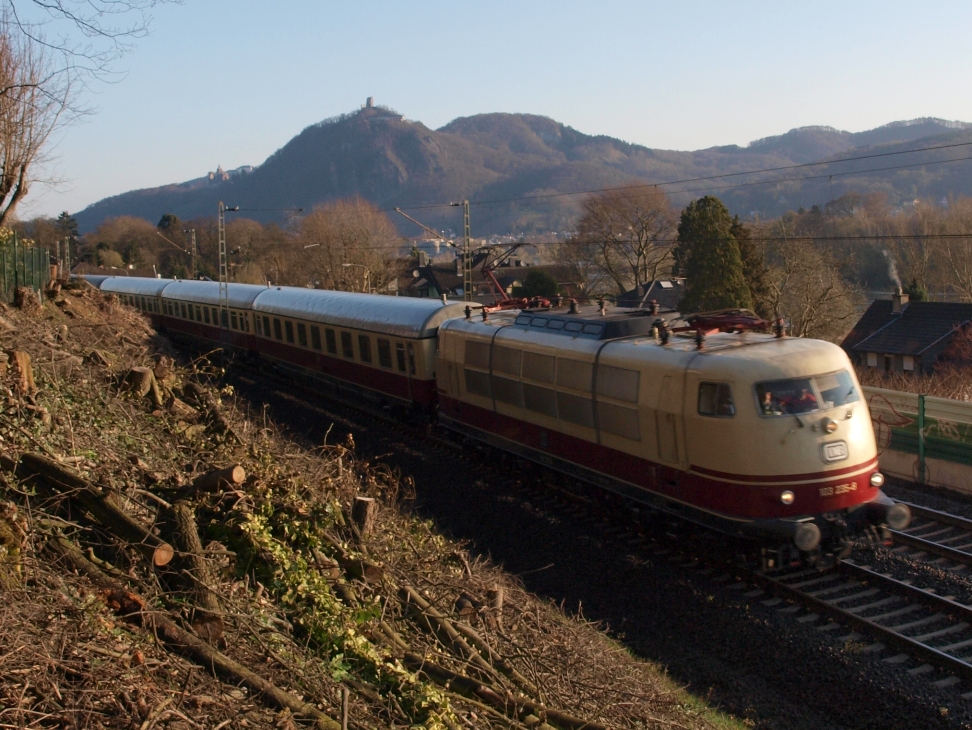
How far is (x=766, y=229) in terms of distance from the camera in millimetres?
59125

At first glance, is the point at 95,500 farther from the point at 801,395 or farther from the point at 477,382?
the point at 477,382

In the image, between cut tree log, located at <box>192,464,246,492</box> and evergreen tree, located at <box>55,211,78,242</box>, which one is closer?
cut tree log, located at <box>192,464,246,492</box>

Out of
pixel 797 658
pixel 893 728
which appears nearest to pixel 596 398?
pixel 797 658

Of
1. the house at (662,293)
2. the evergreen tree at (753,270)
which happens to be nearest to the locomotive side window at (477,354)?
the evergreen tree at (753,270)

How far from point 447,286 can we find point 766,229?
24.6 metres

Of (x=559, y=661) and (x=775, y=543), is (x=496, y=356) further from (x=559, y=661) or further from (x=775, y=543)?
(x=559, y=661)

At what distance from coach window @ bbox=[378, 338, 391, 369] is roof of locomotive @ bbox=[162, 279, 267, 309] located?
1064 cm

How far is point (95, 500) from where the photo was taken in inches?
264

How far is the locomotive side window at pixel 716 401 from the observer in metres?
10.4

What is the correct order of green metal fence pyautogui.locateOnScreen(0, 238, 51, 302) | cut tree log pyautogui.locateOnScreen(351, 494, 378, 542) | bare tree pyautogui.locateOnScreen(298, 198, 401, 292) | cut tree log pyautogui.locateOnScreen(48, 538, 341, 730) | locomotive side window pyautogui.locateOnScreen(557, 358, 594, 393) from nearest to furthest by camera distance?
cut tree log pyautogui.locateOnScreen(48, 538, 341, 730), cut tree log pyautogui.locateOnScreen(351, 494, 378, 542), locomotive side window pyautogui.locateOnScreen(557, 358, 594, 393), green metal fence pyautogui.locateOnScreen(0, 238, 51, 302), bare tree pyautogui.locateOnScreen(298, 198, 401, 292)

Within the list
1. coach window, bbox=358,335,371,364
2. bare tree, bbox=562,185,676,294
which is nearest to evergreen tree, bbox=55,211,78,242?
bare tree, bbox=562,185,676,294

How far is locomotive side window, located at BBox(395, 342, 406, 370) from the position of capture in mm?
Result: 19609

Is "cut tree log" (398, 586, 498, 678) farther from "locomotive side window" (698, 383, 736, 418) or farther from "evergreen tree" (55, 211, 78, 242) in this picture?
"evergreen tree" (55, 211, 78, 242)

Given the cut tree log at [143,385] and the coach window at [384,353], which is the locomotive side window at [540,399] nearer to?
the cut tree log at [143,385]
